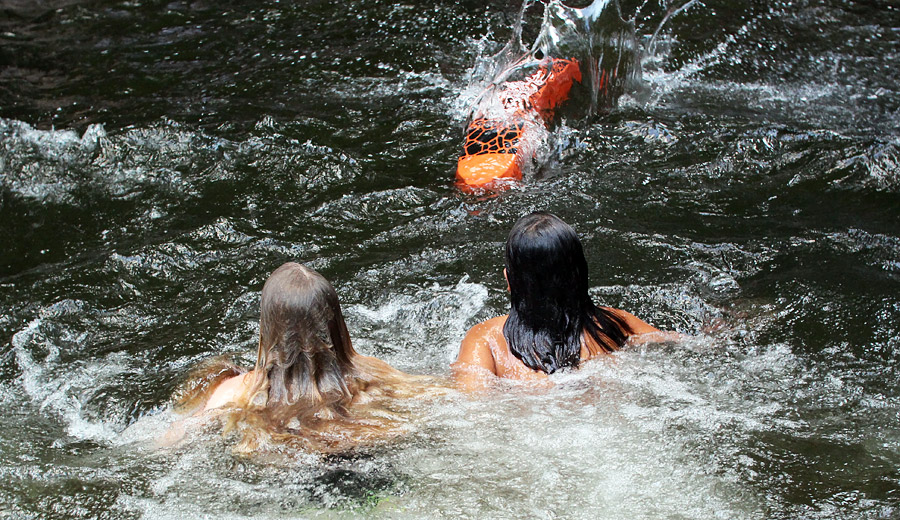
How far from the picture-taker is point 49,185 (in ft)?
19.7

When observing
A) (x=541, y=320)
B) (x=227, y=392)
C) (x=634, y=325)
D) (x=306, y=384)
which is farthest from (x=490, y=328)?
(x=227, y=392)

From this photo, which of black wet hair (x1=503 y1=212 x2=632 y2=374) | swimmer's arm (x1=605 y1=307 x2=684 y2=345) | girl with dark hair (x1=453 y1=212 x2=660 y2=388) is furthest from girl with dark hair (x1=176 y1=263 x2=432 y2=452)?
swimmer's arm (x1=605 y1=307 x2=684 y2=345)

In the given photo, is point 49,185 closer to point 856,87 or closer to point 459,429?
point 459,429

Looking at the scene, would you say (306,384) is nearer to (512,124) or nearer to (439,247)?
(439,247)

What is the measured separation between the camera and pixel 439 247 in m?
5.22

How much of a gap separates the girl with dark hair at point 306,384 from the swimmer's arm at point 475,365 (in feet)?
1.07

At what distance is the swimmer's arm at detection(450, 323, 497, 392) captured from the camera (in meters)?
3.59

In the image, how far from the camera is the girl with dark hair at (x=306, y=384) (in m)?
3.12

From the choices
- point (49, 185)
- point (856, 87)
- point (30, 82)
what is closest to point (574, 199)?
point (856, 87)

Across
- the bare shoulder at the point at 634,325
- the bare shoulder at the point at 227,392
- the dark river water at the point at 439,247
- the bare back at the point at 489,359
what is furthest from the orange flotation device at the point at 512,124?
the bare shoulder at the point at 227,392

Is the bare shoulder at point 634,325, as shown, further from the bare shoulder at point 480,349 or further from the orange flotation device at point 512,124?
the orange flotation device at point 512,124

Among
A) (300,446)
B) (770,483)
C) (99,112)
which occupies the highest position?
(99,112)

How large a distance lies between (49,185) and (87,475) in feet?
10.4

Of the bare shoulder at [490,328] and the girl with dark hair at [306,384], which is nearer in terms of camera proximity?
the girl with dark hair at [306,384]
